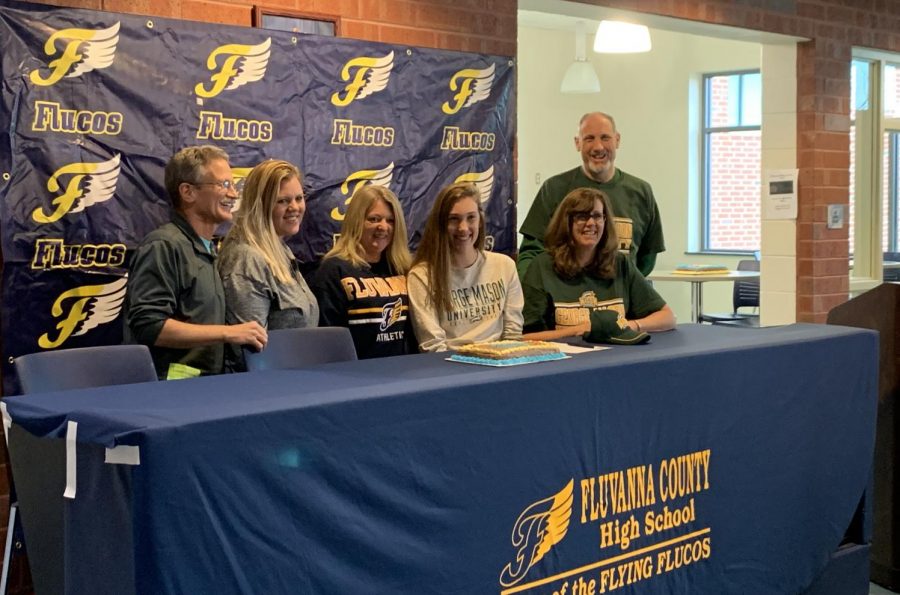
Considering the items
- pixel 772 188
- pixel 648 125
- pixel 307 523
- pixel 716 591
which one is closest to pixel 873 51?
pixel 772 188

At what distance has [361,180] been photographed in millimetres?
4387

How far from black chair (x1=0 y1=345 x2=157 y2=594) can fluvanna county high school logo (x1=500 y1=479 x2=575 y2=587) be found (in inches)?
41.4

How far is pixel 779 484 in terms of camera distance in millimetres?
3455

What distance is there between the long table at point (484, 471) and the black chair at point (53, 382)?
0.06 m

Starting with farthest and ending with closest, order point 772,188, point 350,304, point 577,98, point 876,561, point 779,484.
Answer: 1. point 577,98
2. point 772,188
3. point 876,561
4. point 350,304
5. point 779,484

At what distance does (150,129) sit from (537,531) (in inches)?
78.5

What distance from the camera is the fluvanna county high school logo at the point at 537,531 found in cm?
269

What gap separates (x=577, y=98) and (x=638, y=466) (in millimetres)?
7958

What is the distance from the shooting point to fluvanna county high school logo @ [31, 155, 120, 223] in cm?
355

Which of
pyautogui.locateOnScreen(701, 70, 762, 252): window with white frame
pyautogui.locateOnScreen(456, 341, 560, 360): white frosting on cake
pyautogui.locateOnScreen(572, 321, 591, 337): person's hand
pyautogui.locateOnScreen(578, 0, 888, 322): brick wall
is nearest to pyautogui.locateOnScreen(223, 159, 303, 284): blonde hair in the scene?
pyautogui.locateOnScreen(456, 341, 560, 360): white frosting on cake

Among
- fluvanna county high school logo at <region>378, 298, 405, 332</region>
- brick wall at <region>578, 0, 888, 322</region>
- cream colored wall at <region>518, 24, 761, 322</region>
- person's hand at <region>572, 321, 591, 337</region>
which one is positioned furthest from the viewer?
cream colored wall at <region>518, 24, 761, 322</region>

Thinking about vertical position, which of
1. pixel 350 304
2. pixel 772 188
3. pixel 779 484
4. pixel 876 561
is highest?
pixel 772 188

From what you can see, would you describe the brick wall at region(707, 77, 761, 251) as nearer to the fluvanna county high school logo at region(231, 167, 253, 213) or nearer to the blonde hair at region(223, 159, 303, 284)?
the fluvanna county high school logo at region(231, 167, 253, 213)

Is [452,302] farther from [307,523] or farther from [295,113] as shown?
[307,523]
